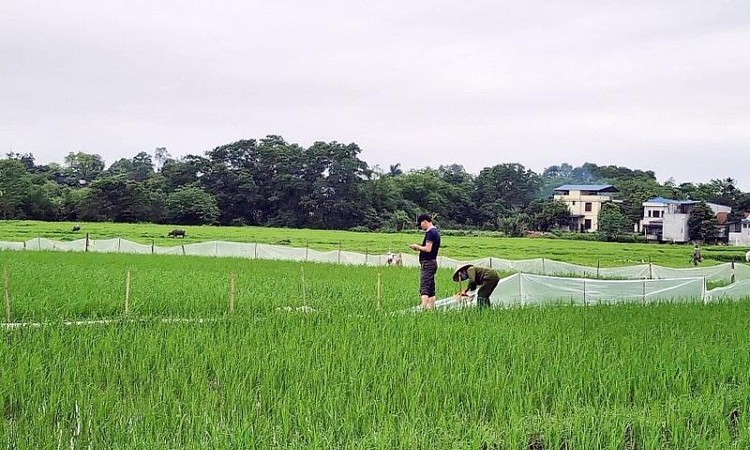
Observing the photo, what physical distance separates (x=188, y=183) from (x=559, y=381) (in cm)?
3342

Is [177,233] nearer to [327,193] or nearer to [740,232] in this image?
[327,193]

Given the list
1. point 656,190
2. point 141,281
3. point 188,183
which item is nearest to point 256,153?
point 188,183

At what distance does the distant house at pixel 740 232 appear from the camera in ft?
89.5

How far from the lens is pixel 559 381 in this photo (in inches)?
157

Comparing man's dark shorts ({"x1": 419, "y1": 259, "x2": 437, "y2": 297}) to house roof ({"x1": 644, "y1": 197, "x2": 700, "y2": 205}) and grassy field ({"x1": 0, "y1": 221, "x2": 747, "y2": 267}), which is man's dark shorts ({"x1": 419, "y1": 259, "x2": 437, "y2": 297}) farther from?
house roof ({"x1": 644, "y1": 197, "x2": 700, "y2": 205})

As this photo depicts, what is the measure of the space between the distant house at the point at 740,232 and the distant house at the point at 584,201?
659cm

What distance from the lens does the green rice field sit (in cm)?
298

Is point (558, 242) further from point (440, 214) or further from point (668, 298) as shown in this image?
point (668, 298)

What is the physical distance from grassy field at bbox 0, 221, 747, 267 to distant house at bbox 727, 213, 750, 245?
241 cm

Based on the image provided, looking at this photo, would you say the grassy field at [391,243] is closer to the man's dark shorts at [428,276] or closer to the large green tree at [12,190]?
the large green tree at [12,190]

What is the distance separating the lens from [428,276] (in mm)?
7156

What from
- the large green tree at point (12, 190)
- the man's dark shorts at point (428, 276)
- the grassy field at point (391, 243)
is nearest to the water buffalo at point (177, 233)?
the grassy field at point (391, 243)

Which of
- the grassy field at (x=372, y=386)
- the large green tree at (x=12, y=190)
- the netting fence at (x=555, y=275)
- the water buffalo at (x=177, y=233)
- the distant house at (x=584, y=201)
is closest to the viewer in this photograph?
the grassy field at (x=372, y=386)

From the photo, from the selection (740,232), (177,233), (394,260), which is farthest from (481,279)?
(740,232)
